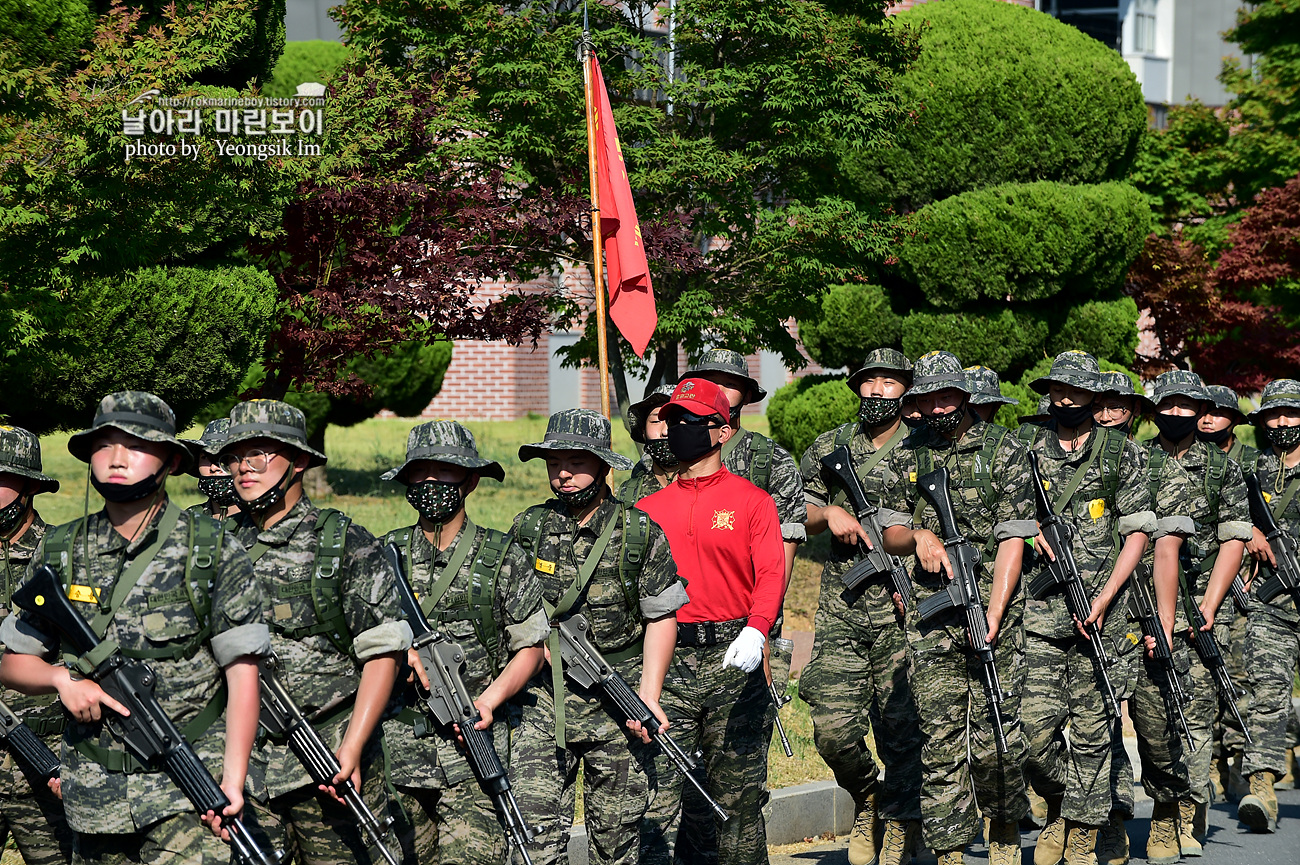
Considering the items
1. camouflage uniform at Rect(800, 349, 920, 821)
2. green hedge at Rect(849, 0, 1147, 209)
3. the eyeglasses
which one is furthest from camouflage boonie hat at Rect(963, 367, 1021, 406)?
green hedge at Rect(849, 0, 1147, 209)

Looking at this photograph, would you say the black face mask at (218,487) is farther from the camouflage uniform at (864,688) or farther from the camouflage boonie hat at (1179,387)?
the camouflage boonie hat at (1179,387)

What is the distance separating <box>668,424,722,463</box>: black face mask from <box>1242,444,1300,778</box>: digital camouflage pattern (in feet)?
16.1

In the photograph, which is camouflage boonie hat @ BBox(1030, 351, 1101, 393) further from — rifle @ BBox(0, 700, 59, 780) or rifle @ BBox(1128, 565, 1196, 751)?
rifle @ BBox(0, 700, 59, 780)

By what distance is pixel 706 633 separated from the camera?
671cm

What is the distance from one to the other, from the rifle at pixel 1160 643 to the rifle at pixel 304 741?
5.27 metres

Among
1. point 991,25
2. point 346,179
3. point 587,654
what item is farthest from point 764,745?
point 991,25

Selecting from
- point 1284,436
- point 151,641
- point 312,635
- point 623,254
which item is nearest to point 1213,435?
point 1284,436

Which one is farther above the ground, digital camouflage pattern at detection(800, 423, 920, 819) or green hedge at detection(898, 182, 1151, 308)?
green hedge at detection(898, 182, 1151, 308)

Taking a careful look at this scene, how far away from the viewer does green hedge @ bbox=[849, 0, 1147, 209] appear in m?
17.0

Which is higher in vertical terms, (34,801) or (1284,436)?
(1284,436)

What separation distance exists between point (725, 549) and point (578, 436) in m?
0.91

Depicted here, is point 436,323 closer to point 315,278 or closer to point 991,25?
point 315,278

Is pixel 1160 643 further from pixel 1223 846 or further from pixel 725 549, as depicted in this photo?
pixel 725 549

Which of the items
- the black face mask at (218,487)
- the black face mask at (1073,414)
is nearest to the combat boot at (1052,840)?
the black face mask at (1073,414)
